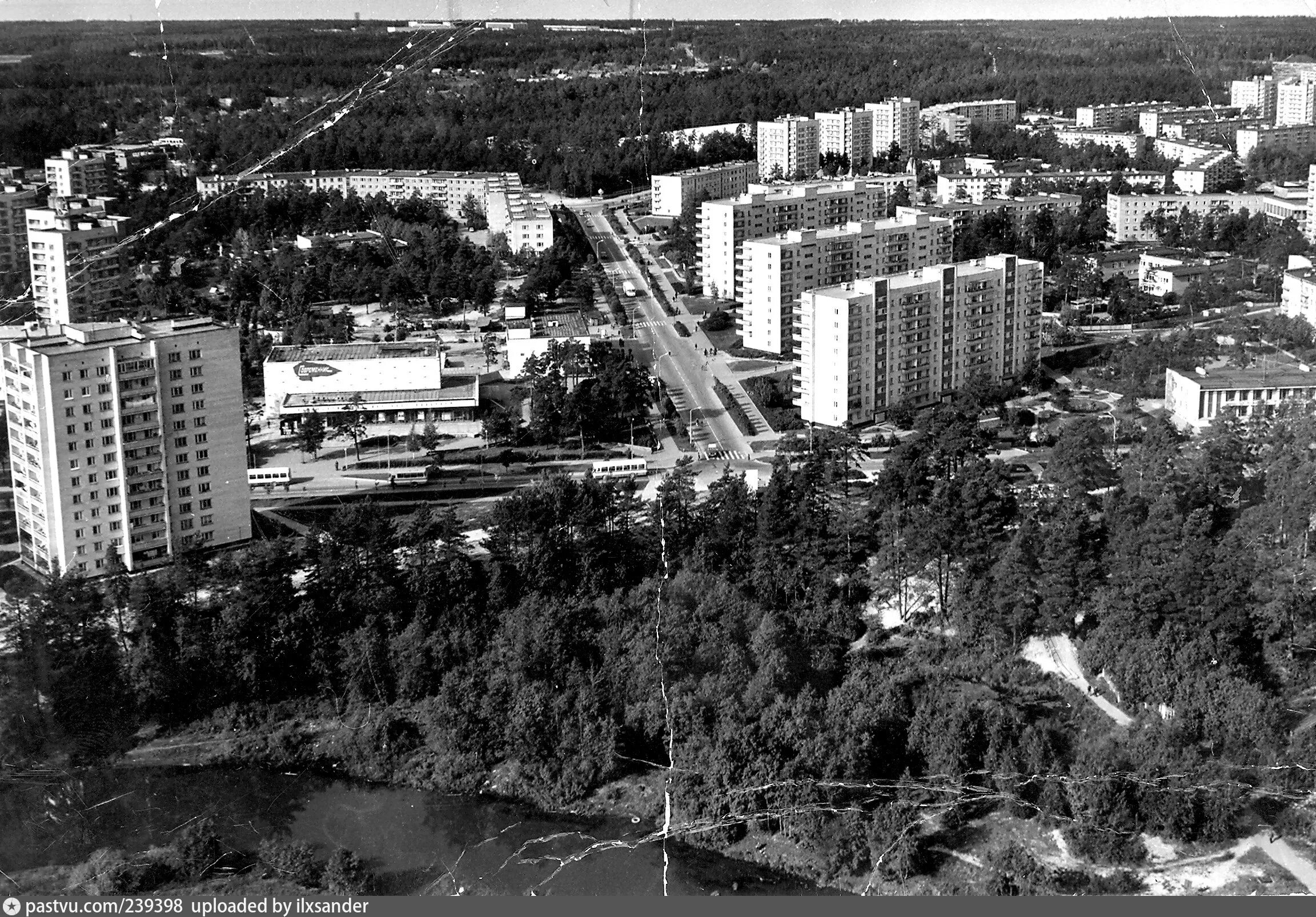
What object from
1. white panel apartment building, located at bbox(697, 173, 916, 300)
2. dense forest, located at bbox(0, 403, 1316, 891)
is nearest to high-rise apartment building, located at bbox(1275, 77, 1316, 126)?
white panel apartment building, located at bbox(697, 173, 916, 300)

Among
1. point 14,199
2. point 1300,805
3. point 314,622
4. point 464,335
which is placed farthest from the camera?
point 464,335

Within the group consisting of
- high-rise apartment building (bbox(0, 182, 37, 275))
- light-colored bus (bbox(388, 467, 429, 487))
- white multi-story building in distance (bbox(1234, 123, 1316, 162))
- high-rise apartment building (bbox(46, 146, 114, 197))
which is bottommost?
light-colored bus (bbox(388, 467, 429, 487))

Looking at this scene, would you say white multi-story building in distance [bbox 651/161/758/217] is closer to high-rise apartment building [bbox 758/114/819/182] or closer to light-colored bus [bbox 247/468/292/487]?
high-rise apartment building [bbox 758/114/819/182]

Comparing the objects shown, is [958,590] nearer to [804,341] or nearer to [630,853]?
[630,853]

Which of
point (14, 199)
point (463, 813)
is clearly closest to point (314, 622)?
point (463, 813)

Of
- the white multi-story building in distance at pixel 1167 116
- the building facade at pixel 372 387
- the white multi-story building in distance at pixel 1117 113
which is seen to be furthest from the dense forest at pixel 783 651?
the white multi-story building in distance at pixel 1117 113

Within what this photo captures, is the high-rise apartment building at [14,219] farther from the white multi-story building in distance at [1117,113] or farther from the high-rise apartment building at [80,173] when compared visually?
the white multi-story building in distance at [1117,113]
